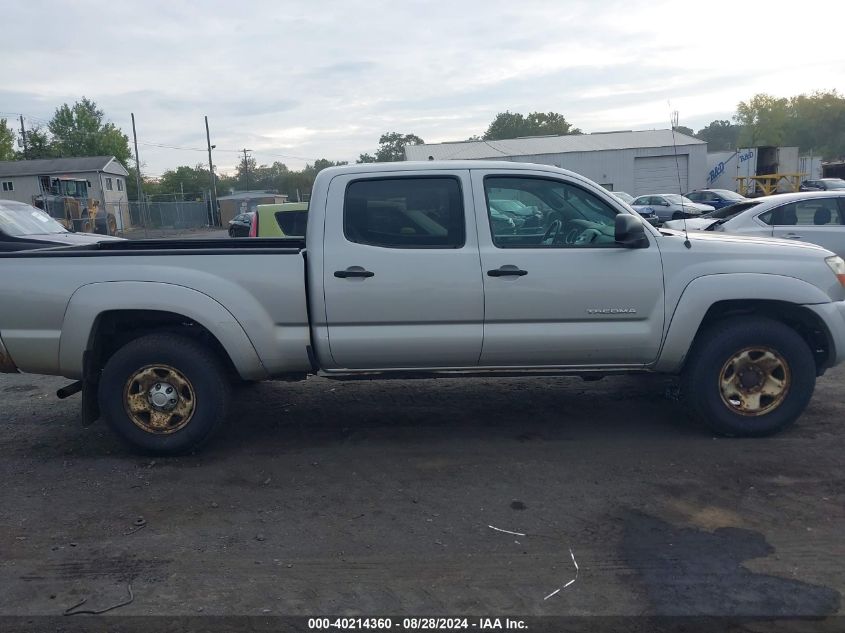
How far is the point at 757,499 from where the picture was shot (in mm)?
4391

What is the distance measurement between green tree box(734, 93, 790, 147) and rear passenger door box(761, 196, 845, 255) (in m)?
85.8

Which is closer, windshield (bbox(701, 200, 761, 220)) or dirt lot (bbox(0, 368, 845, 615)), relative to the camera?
dirt lot (bbox(0, 368, 845, 615))

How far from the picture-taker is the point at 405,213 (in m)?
5.17

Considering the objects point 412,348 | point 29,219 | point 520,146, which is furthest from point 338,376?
point 520,146

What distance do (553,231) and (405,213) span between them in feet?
3.35

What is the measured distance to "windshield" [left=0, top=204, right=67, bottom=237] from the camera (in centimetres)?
1123

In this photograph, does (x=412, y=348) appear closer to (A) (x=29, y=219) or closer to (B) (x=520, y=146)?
(A) (x=29, y=219)

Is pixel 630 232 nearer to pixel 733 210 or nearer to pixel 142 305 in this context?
pixel 142 305

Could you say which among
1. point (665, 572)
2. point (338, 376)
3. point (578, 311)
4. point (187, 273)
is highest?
point (187, 273)

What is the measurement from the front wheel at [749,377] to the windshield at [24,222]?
32.7ft

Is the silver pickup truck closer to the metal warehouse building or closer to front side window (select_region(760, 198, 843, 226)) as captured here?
front side window (select_region(760, 198, 843, 226))

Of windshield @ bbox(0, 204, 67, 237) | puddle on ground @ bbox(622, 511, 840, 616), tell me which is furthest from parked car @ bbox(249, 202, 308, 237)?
puddle on ground @ bbox(622, 511, 840, 616)

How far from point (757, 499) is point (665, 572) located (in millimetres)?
1111

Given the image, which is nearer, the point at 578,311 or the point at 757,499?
the point at 757,499
